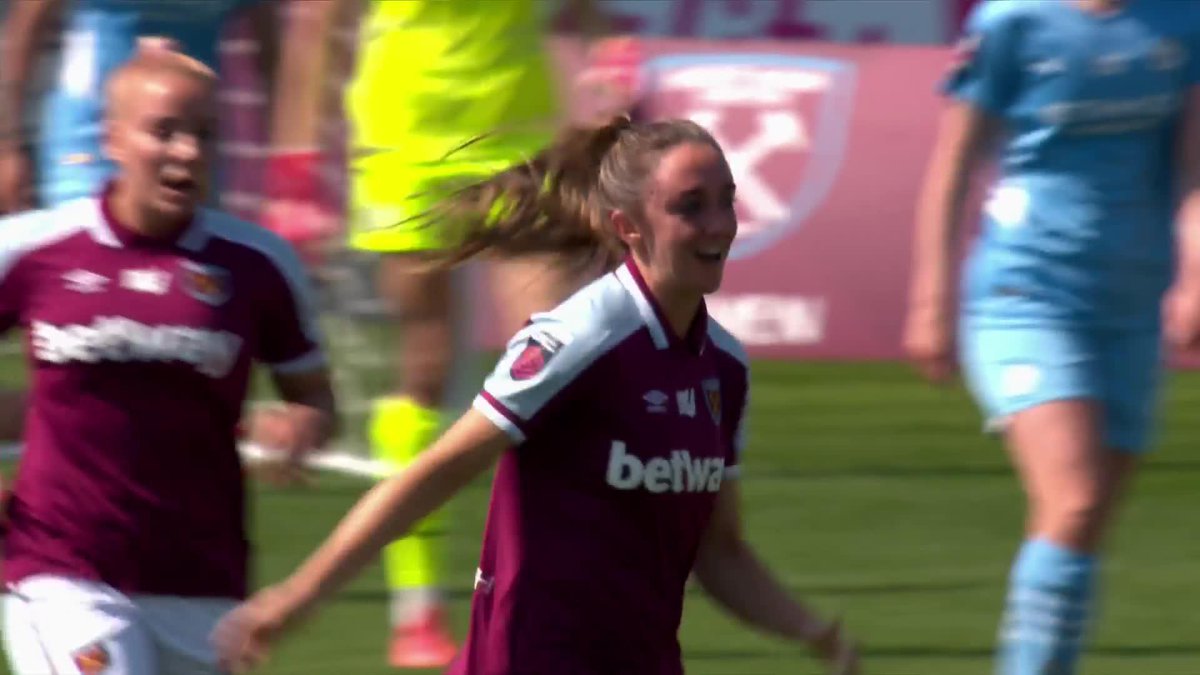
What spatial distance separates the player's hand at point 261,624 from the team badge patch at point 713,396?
2.17 ft

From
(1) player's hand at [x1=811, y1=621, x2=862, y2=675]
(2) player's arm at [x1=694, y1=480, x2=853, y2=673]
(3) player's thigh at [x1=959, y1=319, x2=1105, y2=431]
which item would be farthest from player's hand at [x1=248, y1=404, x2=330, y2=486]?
(3) player's thigh at [x1=959, y1=319, x2=1105, y2=431]

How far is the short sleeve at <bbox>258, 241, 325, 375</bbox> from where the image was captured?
4629 mm

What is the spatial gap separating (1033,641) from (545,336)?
185 cm

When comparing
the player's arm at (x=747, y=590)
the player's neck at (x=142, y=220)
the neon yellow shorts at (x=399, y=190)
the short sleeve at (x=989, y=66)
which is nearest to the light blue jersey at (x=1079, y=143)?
the short sleeve at (x=989, y=66)

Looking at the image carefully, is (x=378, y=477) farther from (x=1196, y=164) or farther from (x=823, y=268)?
(x=1196, y=164)

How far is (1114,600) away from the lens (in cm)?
745

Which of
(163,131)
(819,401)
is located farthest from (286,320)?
(819,401)

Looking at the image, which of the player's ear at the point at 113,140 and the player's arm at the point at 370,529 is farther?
the player's ear at the point at 113,140

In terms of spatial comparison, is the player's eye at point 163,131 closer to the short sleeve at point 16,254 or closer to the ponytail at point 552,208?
the short sleeve at point 16,254

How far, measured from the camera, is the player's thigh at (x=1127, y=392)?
550 centimetres

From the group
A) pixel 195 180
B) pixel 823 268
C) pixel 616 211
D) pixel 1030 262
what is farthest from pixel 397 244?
pixel 823 268

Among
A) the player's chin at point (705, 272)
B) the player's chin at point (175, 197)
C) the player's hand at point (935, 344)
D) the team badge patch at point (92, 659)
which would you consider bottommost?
the team badge patch at point (92, 659)

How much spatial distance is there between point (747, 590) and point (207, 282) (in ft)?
3.20

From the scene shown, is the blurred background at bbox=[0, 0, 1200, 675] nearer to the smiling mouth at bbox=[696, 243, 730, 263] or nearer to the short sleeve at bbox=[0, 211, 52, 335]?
the short sleeve at bbox=[0, 211, 52, 335]
